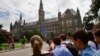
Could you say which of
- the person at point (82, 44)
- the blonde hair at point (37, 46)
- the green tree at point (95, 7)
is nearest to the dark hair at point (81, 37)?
the person at point (82, 44)

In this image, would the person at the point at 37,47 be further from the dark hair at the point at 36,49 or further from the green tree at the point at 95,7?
the green tree at the point at 95,7

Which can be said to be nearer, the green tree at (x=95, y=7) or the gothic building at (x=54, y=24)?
the green tree at (x=95, y=7)

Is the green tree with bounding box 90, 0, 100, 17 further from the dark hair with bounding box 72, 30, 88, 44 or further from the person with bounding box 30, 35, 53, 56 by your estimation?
the dark hair with bounding box 72, 30, 88, 44

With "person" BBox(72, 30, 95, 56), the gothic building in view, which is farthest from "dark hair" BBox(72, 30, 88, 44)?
the gothic building

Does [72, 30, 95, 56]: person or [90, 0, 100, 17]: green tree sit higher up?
[90, 0, 100, 17]: green tree

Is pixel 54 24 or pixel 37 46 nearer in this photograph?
pixel 37 46

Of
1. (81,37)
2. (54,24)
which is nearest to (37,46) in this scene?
(81,37)

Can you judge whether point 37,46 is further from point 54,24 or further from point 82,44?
point 54,24

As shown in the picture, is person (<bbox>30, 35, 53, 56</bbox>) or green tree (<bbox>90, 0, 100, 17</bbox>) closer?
person (<bbox>30, 35, 53, 56</bbox>)

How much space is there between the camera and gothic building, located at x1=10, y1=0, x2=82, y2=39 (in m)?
131

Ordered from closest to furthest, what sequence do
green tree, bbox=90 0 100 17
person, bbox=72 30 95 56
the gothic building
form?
person, bbox=72 30 95 56 < green tree, bbox=90 0 100 17 < the gothic building

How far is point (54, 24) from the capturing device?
146875 mm

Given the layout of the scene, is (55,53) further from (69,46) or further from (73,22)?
(73,22)

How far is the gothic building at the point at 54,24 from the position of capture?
430 ft
